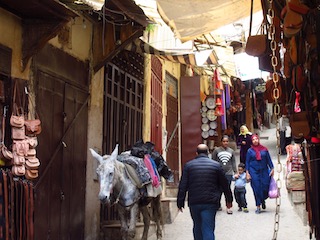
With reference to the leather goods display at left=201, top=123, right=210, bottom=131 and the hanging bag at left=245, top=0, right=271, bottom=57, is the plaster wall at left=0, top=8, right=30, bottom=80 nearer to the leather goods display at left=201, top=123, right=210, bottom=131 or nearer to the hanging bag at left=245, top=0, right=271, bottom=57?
the hanging bag at left=245, top=0, right=271, bottom=57

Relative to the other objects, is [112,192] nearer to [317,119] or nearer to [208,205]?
[208,205]

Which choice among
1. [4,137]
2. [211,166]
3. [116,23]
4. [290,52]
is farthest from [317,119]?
[116,23]

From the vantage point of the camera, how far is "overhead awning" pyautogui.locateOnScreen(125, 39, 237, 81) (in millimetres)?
9227

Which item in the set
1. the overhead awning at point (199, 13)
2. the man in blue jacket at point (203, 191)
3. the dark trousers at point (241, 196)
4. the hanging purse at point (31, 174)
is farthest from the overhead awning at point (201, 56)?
the hanging purse at point (31, 174)

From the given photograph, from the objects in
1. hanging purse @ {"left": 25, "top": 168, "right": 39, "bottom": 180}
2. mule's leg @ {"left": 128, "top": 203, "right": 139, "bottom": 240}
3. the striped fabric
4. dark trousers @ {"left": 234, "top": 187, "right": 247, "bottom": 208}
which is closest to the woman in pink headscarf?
dark trousers @ {"left": 234, "top": 187, "right": 247, "bottom": 208}

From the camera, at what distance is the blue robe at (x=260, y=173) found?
35.4 feet

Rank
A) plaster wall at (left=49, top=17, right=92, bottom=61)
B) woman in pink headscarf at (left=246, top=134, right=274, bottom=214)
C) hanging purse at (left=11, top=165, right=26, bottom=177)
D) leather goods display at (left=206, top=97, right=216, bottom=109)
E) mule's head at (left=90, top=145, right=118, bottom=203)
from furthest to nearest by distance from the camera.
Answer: leather goods display at (left=206, top=97, right=216, bottom=109)
woman in pink headscarf at (left=246, top=134, right=274, bottom=214)
plaster wall at (left=49, top=17, right=92, bottom=61)
mule's head at (left=90, top=145, right=118, bottom=203)
hanging purse at (left=11, top=165, right=26, bottom=177)

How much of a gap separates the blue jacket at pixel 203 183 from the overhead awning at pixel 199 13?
1981mm

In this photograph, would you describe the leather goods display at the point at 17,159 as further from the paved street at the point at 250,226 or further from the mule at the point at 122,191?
the paved street at the point at 250,226

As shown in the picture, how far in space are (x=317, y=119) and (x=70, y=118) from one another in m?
4.53

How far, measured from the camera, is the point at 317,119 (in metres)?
4.13

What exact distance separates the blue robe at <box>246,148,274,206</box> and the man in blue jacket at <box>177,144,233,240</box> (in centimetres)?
383

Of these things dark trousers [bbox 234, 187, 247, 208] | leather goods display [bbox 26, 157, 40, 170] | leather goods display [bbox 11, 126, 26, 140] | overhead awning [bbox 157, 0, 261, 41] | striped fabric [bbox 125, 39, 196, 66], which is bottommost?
dark trousers [bbox 234, 187, 247, 208]

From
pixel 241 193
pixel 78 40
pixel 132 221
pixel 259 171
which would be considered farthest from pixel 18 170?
pixel 241 193
